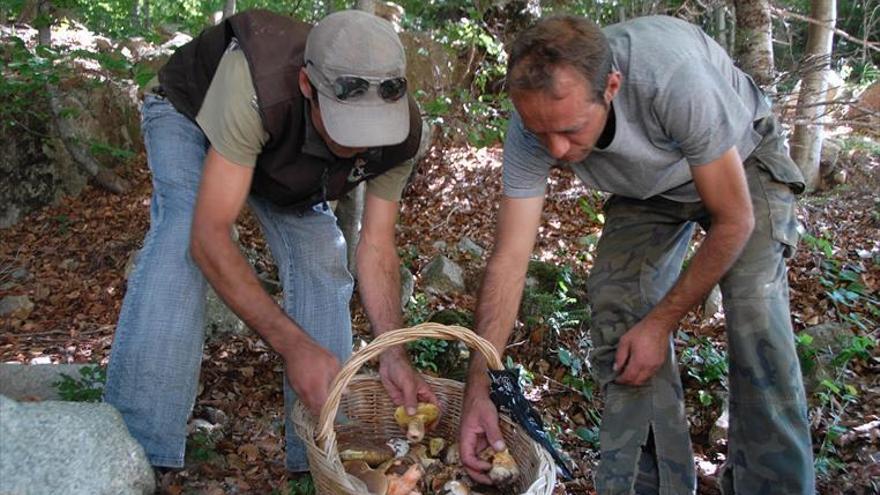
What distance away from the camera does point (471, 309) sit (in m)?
5.12

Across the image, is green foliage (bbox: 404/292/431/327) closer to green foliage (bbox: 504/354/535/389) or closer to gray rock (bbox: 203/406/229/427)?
green foliage (bbox: 504/354/535/389)

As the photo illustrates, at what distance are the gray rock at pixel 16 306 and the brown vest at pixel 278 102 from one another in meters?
3.23

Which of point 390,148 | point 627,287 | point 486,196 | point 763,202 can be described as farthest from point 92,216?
point 763,202

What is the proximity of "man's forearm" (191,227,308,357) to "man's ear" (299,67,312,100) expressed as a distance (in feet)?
1.77

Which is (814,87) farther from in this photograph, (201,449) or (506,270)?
(201,449)

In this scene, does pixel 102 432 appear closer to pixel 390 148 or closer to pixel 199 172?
pixel 199 172

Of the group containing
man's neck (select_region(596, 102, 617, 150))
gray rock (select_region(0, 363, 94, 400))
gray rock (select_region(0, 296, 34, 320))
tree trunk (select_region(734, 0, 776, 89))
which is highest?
man's neck (select_region(596, 102, 617, 150))

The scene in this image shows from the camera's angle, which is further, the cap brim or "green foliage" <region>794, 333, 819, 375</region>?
"green foliage" <region>794, 333, 819, 375</region>

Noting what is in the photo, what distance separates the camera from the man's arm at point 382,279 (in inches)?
110

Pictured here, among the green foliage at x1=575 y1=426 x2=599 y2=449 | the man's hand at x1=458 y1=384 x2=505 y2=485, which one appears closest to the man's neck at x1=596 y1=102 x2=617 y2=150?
the man's hand at x1=458 y1=384 x2=505 y2=485

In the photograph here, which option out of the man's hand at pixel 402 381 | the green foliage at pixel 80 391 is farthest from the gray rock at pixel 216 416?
the man's hand at pixel 402 381

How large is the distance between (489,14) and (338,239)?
274 inches

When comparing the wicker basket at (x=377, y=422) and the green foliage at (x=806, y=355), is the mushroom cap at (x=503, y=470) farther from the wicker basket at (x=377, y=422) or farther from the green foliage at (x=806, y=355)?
the green foliage at (x=806, y=355)

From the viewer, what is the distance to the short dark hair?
7.66ft
